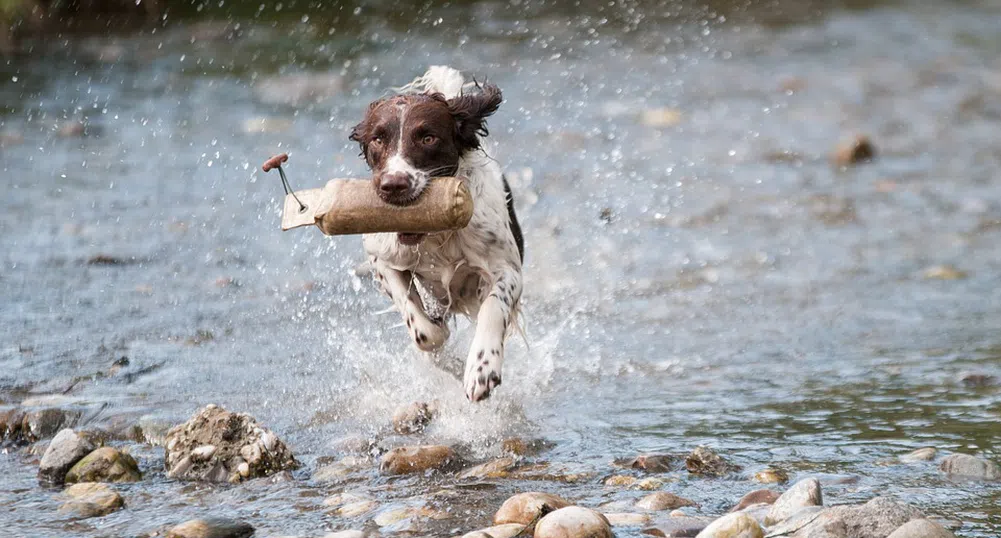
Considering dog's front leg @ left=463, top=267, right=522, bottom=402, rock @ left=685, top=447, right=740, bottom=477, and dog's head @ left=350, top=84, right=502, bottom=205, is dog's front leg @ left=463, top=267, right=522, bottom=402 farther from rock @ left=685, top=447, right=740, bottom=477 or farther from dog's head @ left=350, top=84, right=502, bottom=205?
rock @ left=685, top=447, right=740, bottom=477

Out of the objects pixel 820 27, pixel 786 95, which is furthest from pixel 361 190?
pixel 820 27

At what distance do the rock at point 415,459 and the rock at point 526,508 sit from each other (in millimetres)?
610

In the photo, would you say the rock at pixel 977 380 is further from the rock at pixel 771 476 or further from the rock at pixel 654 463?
the rock at pixel 654 463

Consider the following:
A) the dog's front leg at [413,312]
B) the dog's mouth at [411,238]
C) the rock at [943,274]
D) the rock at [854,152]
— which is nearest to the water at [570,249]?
the rock at [943,274]

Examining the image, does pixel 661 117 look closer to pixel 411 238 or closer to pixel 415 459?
pixel 411 238

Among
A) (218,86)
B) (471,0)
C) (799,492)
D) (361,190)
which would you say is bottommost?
(799,492)

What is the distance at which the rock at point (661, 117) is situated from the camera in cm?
1041

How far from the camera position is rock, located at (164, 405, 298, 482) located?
4.14m

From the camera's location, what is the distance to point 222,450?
4.18 m

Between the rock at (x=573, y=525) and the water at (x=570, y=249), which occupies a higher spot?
the water at (x=570, y=249)

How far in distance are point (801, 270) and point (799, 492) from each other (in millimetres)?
3571

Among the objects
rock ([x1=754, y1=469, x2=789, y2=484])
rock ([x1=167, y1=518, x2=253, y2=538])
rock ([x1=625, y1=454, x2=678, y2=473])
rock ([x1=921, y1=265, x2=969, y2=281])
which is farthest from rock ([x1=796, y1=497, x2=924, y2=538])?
rock ([x1=921, y1=265, x2=969, y2=281])

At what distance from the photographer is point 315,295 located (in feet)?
22.2

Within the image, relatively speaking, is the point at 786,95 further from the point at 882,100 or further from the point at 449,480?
the point at 449,480
